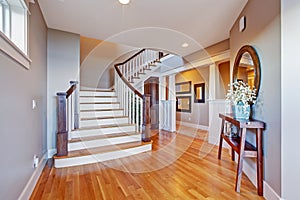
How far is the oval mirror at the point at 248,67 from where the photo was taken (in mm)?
2124

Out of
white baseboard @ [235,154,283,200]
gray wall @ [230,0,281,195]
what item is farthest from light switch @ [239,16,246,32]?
white baseboard @ [235,154,283,200]

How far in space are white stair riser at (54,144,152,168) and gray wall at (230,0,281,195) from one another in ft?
6.52

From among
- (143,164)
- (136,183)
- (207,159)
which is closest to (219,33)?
(207,159)

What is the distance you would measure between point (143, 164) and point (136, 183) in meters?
0.63

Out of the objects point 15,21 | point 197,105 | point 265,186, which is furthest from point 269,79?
point 197,105

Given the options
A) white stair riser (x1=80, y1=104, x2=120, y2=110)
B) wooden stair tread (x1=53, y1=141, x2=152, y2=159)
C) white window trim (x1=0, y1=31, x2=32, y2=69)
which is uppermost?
white window trim (x1=0, y1=31, x2=32, y2=69)

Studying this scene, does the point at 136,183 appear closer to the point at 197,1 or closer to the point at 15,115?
the point at 15,115

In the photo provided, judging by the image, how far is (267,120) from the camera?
185 cm

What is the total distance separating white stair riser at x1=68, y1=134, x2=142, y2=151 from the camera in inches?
120

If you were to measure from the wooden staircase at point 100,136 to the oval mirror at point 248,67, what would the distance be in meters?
2.18

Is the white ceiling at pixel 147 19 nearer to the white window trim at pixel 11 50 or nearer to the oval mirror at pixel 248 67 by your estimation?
the oval mirror at pixel 248 67

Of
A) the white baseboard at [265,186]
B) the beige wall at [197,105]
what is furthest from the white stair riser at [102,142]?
the beige wall at [197,105]

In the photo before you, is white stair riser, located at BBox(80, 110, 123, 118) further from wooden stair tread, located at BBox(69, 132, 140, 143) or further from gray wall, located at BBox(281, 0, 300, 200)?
gray wall, located at BBox(281, 0, 300, 200)

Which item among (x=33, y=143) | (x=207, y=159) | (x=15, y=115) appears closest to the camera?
(x=15, y=115)
